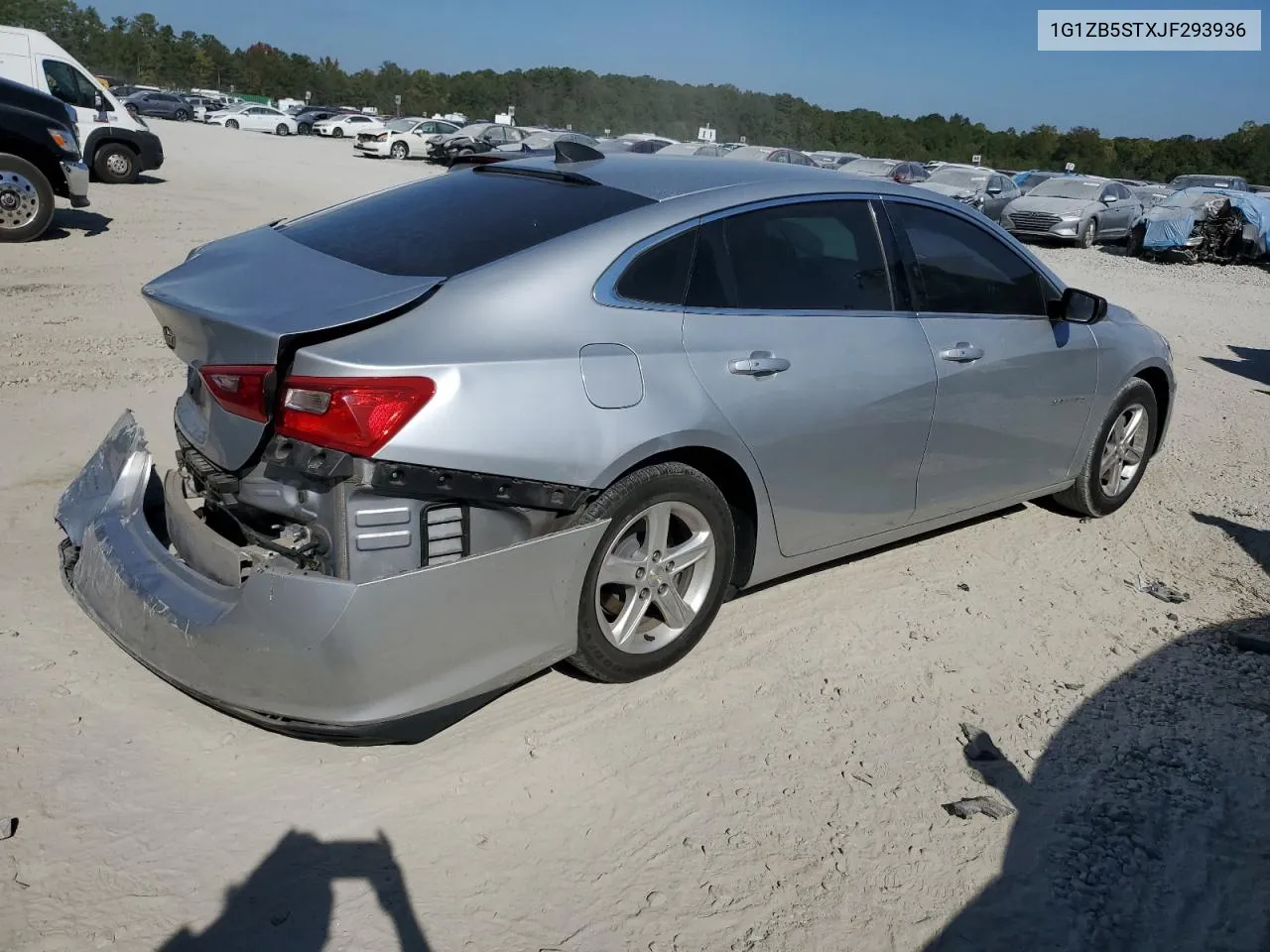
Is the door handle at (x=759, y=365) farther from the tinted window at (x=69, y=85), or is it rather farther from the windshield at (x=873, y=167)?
the windshield at (x=873, y=167)

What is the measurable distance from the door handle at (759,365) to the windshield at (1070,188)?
860 inches

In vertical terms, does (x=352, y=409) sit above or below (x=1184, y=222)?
below

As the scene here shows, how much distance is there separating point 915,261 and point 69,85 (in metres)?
16.8

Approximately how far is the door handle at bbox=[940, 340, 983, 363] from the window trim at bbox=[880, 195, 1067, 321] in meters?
0.13

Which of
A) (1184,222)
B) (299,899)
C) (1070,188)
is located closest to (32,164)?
(299,899)

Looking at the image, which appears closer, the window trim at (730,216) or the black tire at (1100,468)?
the window trim at (730,216)

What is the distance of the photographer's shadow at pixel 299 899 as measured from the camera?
8.18 ft

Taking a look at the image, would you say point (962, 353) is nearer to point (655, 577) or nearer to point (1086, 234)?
point (655, 577)

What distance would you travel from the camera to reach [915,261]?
4273mm

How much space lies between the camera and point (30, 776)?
9.79ft

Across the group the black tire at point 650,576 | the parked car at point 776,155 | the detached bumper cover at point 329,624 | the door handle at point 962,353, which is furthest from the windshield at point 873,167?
the detached bumper cover at point 329,624

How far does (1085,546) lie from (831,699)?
2.22 meters

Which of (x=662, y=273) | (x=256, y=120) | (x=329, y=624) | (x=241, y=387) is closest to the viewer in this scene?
(x=329, y=624)

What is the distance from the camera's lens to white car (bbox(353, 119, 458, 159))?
38.3 meters
